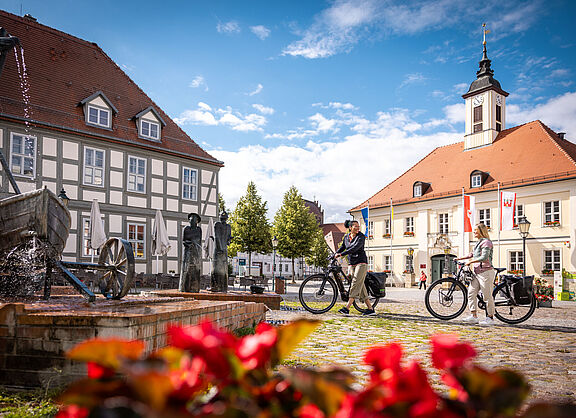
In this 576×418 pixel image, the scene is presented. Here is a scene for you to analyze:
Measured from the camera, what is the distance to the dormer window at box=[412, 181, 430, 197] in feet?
132

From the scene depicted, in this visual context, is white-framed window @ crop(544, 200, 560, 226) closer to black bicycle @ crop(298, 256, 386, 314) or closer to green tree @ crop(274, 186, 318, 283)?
green tree @ crop(274, 186, 318, 283)

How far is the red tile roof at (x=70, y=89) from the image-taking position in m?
21.7

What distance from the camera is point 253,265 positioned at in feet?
246

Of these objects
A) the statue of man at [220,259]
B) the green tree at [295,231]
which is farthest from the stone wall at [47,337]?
the green tree at [295,231]

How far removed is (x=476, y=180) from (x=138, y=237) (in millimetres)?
24195

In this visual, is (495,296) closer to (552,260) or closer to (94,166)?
(94,166)

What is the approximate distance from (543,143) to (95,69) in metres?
29.4

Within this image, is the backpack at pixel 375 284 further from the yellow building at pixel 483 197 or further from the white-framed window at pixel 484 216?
the white-framed window at pixel 484 216

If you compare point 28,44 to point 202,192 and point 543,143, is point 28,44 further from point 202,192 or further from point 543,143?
point 543,143

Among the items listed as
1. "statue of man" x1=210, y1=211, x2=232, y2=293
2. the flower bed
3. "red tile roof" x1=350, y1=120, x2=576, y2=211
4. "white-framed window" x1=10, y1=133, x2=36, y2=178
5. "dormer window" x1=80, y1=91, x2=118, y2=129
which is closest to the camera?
the flower bed

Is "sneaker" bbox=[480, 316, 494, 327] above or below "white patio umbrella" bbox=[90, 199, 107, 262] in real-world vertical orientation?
below

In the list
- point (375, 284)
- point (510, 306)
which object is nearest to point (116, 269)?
point (375, 284)

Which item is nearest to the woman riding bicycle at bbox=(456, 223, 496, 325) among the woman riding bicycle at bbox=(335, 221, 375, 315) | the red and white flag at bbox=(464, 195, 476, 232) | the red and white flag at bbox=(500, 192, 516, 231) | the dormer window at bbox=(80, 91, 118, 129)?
A: the woman riding bicycle at bbox=(335, 221, 375, 315)

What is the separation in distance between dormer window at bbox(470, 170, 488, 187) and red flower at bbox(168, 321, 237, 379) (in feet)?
125
